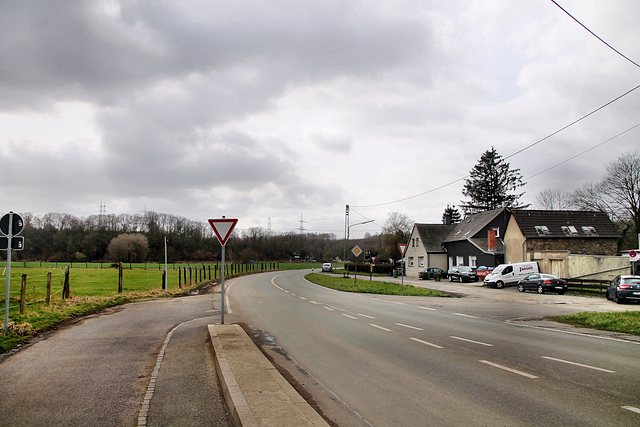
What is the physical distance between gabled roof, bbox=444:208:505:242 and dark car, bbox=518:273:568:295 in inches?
742

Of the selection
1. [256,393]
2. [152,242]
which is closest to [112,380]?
[256,393]

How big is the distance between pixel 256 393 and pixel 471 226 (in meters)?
50.4

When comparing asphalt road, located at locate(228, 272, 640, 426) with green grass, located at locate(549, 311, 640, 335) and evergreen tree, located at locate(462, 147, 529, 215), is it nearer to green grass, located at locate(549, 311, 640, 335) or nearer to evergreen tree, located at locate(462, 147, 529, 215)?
green grass, located at locate(549, 311, 640, 335)

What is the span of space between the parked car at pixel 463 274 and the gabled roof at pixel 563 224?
6.15 meters

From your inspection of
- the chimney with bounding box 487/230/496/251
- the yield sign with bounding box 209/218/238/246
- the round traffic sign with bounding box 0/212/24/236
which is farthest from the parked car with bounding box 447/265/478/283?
the round traffic sign with bounding box 0/212/24/236

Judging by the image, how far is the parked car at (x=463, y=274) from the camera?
42.0 m

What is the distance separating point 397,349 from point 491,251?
3984 cm

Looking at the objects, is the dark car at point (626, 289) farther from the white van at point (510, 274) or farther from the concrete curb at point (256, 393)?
the concrete curb at point (256, 393)

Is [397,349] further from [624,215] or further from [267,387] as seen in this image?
[624,215]

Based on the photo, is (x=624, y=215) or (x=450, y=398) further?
(x=624, y=215)

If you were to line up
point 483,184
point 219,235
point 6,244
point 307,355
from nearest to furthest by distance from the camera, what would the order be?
point 307,355, point 6,244, point 219,235, point 483,184

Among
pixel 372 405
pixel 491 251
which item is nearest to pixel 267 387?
pixel 372 405

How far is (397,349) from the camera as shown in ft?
28.7

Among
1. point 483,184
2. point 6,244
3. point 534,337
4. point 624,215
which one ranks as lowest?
point 534,337
